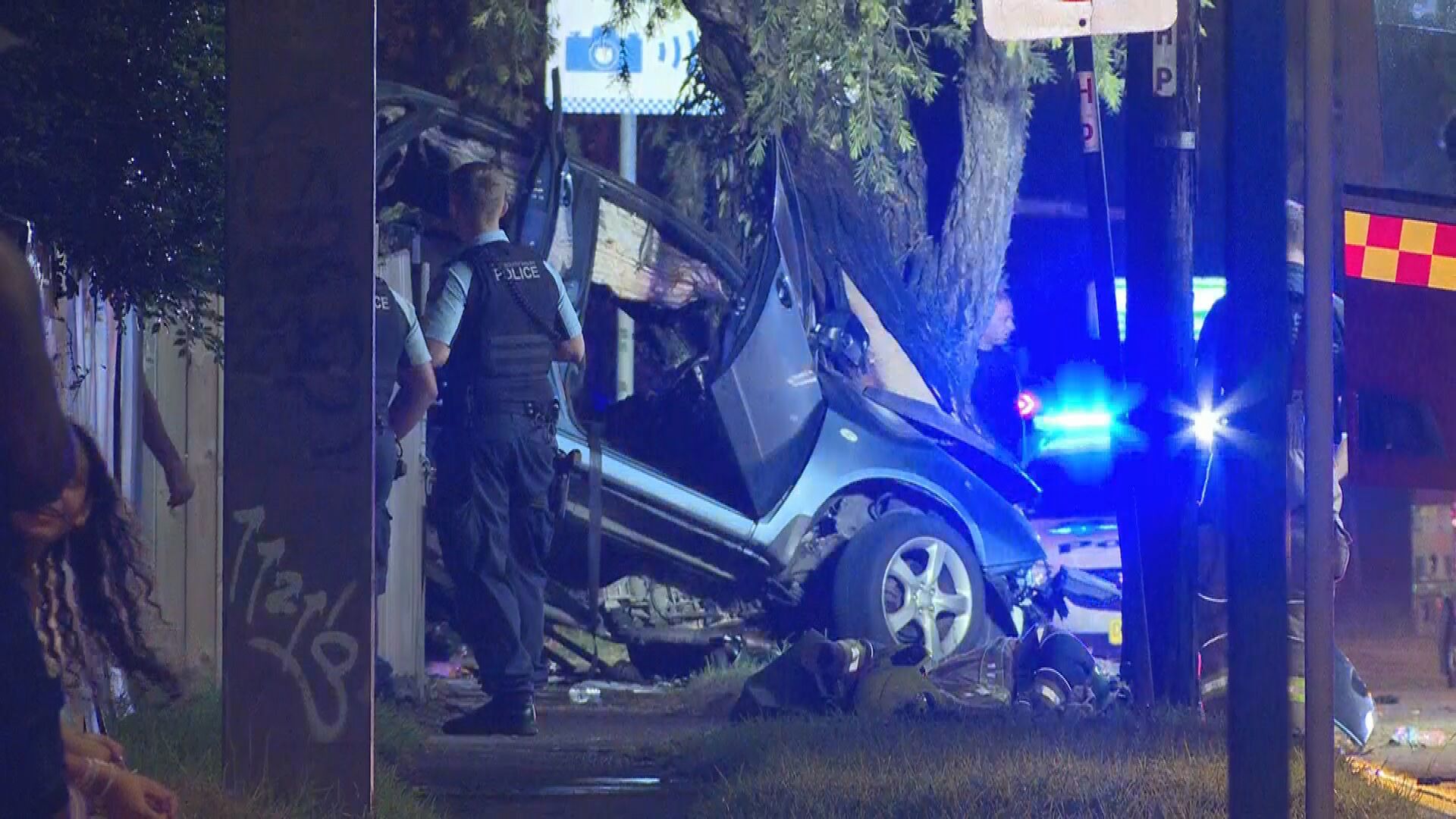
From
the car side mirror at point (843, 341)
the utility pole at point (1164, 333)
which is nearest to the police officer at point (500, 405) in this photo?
the utility pole at point (1164, 333)

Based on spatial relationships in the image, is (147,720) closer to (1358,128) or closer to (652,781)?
(652,781)

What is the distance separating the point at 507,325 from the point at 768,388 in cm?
194

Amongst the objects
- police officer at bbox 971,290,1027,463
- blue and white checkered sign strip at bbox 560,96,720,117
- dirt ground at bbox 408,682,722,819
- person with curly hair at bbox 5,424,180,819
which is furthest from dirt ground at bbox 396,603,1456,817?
blue and white checkered sign strip at bbox 560,96,720,117

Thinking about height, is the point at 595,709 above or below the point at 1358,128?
below

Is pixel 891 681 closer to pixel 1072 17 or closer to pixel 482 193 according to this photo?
pixel 482 193

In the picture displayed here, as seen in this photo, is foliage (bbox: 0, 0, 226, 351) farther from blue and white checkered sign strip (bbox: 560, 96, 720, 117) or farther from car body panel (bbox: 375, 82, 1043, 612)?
blue and white checkered sign strip (bbox: 560, 96, 720, 117)

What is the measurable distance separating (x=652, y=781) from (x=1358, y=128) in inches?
258

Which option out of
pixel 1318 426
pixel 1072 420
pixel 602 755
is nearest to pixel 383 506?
pixel 602 755

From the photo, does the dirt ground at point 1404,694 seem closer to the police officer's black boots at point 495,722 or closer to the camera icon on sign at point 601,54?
the police officer's black boots at point 495,722

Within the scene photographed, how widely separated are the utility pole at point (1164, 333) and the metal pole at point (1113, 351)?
0.30 feet

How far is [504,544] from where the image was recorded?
8.43m

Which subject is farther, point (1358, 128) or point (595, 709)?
point (1358, 128)

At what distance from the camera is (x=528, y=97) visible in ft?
40.2

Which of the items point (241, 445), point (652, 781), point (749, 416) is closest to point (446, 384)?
point (749, 416)
